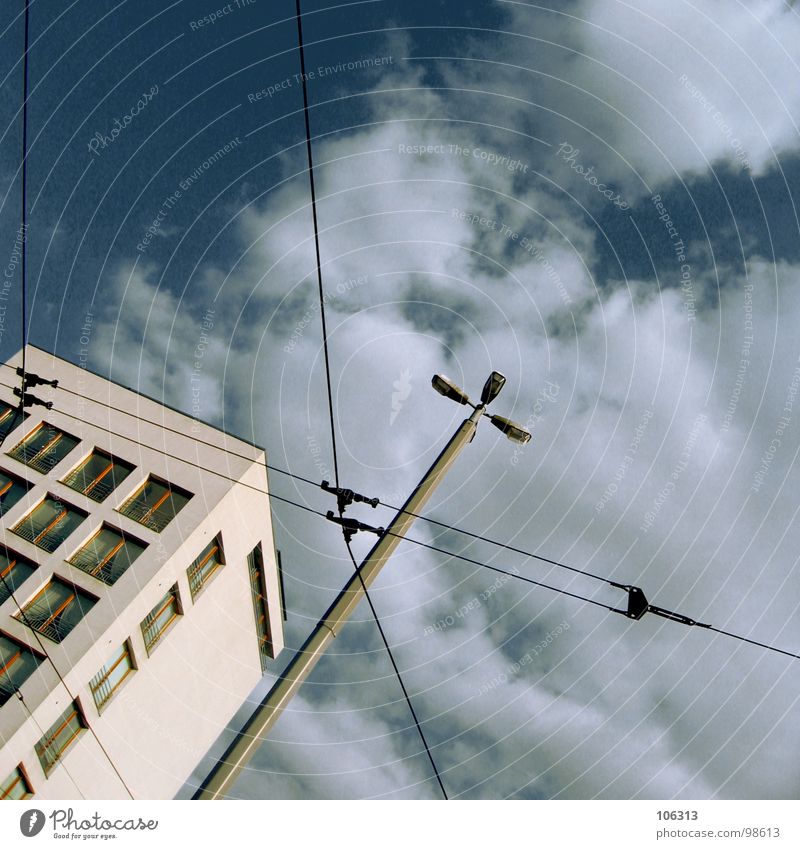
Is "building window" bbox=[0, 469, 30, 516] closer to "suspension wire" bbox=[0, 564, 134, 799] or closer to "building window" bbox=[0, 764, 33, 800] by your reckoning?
"suspension wire" bbox=[0, 564, 134, 799]

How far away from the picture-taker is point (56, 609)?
18.7 m

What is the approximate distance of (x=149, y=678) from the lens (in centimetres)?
2014

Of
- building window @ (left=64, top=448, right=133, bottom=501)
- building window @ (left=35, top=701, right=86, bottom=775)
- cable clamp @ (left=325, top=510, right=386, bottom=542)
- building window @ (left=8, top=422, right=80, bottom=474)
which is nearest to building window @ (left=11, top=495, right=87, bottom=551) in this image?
building window @ (left=64, top=448, right=133, bottom=501)

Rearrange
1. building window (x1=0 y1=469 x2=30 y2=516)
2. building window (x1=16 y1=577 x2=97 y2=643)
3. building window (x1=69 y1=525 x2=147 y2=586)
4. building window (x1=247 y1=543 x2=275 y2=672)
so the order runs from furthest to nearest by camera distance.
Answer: building window (x1=247 y1=543 x2=275 y2=672)
building window (x1=0 y1=469 x2=30 y2=516)
building window (x1=69 y1=525 x2=147 y2=586)
building window (x1=16 y1=577 x2=97 y2=643)

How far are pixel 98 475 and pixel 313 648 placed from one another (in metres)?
17.7

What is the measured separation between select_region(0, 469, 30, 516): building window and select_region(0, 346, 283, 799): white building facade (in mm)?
44

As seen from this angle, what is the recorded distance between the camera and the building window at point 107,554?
773 inches

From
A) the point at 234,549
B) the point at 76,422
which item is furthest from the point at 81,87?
the point at 234,549

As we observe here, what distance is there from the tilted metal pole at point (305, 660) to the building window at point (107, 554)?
14466 millimetres

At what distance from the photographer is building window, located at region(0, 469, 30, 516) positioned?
69.2 feet

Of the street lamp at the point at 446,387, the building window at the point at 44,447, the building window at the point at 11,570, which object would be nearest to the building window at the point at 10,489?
the building window at the point at 44,447

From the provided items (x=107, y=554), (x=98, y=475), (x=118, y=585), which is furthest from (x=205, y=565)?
(x=98, y=475)

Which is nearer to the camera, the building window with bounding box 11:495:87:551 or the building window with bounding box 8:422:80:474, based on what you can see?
the building window with bounding box 11:495:87:551
